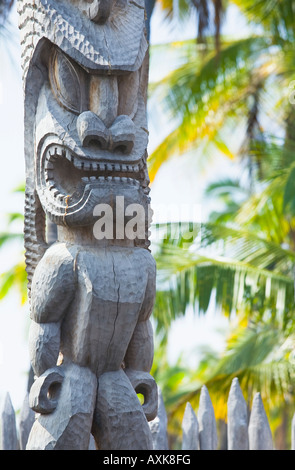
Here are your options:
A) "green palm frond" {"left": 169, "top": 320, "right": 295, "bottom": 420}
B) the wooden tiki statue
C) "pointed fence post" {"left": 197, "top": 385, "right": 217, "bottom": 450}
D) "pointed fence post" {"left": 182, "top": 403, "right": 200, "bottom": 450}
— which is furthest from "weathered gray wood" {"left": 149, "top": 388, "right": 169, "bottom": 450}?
"green palm frond" {"left": 169, "top": 320, "right": 295, "bottom": 420}

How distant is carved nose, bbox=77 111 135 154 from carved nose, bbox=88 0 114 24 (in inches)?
20.3

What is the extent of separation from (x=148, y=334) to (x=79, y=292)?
1.57 ft

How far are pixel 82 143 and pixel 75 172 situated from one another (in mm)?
194

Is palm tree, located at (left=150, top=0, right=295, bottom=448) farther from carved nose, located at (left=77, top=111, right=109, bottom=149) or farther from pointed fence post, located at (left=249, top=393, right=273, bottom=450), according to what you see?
carved nose, located at (left=77, top=111, right=109, bottom=149)

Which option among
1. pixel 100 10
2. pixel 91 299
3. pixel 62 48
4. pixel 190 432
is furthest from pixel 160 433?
pixel 100 10

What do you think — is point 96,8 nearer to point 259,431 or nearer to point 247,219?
point 259,431

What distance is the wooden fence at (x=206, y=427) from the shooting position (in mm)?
4641

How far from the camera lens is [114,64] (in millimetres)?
3395

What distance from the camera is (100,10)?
346cm

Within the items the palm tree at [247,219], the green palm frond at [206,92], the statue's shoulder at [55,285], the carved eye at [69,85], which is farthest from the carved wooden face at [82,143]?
the green palm frond at [206,92]

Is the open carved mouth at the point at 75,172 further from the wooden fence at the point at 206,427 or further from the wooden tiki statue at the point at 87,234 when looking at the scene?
the wooden fence at the point at 206,427

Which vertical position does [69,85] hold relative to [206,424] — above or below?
above

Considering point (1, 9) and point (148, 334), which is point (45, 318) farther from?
point (1, 9)
